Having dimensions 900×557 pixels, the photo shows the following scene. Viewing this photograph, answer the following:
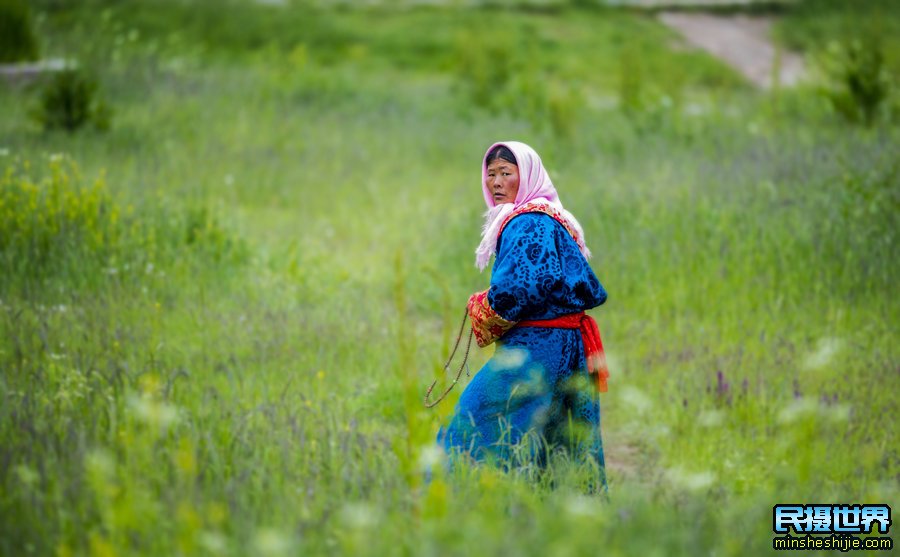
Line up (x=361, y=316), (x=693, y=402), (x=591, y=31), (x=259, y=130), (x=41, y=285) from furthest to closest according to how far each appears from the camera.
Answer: (x=591, y=31) < (x=259, y=130) < (x=361, y=316) < (x=41, y=285) < (x=693, y=402)

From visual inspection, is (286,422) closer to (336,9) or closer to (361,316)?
(361,316)

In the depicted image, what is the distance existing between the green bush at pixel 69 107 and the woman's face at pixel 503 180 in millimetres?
7725

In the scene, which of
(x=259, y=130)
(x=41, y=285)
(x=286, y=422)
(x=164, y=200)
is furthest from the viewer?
(x=259, y=130)

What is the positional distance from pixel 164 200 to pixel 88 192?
30.8 inches

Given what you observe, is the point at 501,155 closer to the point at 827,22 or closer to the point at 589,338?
the point at 589,338

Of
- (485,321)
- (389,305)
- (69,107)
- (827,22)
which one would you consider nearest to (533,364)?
(485,321)

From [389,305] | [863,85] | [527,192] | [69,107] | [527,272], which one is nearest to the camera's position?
[527,272]

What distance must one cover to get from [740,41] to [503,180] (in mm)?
18548

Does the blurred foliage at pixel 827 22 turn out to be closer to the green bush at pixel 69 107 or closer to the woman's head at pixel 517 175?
the green bush at pixel 69 107

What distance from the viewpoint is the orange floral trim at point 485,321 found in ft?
12.5

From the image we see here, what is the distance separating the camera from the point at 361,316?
6.58 m

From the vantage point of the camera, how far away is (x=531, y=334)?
3832 mm

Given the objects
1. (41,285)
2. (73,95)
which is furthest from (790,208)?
(73,95)

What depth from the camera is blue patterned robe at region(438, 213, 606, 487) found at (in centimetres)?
370
